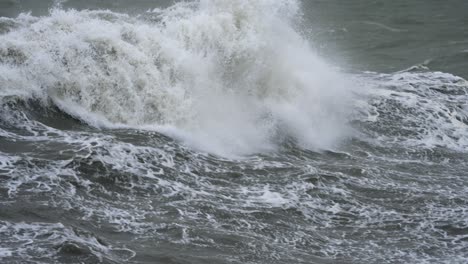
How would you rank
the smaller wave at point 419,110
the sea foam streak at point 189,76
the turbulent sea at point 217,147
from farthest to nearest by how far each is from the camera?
the smaller wave at point 419,110
the sea foam streak at point 189,76
the turbulent sea at point 217,147

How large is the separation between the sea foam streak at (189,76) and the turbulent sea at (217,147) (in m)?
0.03

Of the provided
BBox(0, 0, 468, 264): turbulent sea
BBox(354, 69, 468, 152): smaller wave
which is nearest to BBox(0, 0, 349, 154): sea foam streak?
BBox(0, 0, 468, 264): turbulent sea

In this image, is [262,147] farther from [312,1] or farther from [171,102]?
[312,1]

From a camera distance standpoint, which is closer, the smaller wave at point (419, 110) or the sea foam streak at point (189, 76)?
the sea foam streak at point (189, 76)

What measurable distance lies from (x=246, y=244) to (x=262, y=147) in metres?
3.85

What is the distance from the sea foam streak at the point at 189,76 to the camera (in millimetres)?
11125

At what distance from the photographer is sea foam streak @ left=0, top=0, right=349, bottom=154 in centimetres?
1112

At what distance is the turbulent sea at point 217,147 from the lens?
305 inches

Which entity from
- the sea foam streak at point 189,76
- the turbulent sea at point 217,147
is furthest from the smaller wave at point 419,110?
the sea foam streak at point 189,76

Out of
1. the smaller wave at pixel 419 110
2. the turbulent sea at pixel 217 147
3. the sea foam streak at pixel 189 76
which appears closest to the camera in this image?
the turbulent sea at pixel 217 147

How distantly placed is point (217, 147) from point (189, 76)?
6.21ft

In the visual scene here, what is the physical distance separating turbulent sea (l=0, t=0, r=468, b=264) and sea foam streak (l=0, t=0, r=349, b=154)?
3cm

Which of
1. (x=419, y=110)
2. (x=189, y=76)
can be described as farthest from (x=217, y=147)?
(x=419, y=110)

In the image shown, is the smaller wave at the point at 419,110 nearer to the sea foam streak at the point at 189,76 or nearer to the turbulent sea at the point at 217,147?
the turbulent sea at the point at 217,147
